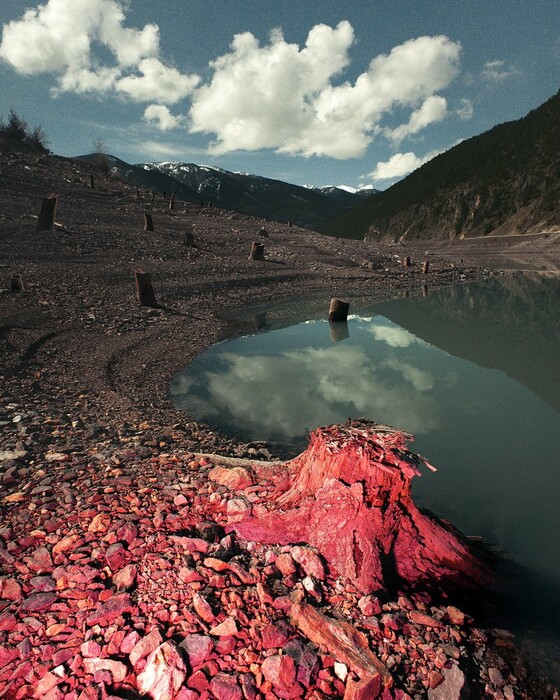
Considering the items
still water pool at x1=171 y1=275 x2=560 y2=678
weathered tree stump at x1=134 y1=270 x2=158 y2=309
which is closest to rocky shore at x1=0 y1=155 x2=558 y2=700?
still water pool at x1=171 y1=275 x2=560 y2=678

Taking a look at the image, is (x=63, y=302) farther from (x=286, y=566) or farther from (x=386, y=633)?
(x=386, y=633)

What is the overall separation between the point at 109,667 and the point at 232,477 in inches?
95.9

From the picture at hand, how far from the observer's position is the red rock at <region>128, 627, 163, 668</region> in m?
2.63

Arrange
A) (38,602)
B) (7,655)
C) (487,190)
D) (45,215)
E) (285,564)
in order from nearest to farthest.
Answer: (7,655)
(38,602)
(285,564)
(45,215)
(487,190)

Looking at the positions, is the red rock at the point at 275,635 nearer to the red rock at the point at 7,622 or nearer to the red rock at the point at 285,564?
the red rock at the point at 285,564

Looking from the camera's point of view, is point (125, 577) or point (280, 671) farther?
point (125, 577)

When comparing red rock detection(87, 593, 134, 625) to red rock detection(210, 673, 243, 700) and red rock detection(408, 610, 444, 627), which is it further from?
red rock detection(408, 610, 444, 627)

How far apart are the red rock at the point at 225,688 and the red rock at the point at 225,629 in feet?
0.91

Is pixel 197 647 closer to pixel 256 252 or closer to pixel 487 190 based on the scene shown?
pixel 256 252

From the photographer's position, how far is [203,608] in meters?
2.97

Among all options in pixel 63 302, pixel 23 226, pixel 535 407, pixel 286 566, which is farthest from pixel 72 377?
pixel 23 226

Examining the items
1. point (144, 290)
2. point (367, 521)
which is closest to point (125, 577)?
point (367, 521)

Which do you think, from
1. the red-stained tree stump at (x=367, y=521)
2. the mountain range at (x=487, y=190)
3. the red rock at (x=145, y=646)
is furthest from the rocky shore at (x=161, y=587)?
the mountain range at (x=487, y=190)

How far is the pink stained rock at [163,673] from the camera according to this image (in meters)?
2.48
